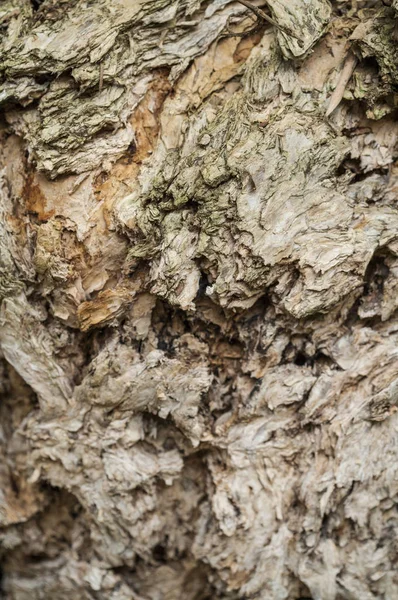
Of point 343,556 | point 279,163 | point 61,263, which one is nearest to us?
point 279,163

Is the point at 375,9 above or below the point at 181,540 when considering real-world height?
above

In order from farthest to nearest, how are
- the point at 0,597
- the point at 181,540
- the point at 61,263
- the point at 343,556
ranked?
the point at 0,597 < the point at 181,540 < the point at 343,556 < the point at 61,263

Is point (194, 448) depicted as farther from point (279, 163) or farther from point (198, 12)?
point (198, 12)

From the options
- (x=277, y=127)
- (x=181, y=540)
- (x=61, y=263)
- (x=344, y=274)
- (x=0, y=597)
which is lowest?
(x=0, y=597)

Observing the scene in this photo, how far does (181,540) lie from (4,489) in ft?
2.79

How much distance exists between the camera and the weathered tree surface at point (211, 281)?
6.49 ft

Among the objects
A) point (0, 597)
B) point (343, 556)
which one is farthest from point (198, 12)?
point (0, 597)

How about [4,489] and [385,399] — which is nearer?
[385,399]

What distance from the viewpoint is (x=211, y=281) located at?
2094 millimetres

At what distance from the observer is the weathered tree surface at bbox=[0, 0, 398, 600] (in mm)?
1978

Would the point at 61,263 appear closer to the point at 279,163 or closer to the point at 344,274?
the point at 279,163

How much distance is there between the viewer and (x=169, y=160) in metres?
2.05

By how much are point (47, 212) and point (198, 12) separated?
90cm

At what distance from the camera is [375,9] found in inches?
78.7
